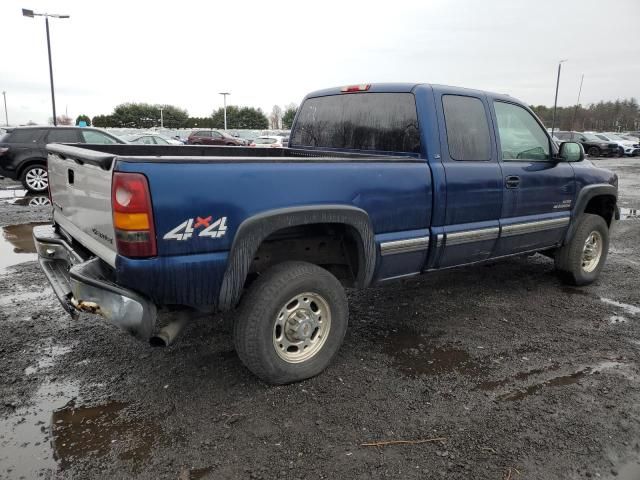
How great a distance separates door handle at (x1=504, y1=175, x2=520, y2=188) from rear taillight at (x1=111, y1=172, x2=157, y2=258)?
305 centimetres

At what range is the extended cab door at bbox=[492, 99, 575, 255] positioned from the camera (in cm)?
435

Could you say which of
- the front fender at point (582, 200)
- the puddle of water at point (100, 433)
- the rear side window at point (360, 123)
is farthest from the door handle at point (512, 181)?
the puddle of water at point (100, 433)

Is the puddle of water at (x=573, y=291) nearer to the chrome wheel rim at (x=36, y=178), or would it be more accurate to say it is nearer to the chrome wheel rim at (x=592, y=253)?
the chrome wheel rim at (x=592, y=253)

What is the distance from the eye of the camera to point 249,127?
3108 inches

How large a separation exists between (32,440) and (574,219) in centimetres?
506

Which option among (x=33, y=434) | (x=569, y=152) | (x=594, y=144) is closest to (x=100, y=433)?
(x=33, y=434)

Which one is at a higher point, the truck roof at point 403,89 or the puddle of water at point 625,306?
the truck roof at point 403,89

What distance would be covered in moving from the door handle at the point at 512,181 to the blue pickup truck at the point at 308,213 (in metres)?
0.02

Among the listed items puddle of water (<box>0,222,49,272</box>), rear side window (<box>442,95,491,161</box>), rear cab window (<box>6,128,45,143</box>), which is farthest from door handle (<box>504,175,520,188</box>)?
rear cab window (<box>6,128,45,143</box>)

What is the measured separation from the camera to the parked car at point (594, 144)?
30.8 meters

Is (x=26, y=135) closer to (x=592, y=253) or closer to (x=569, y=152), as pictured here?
(x=569, y=152)

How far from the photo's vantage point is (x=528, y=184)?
176 inches

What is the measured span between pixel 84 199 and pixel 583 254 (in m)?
5.02

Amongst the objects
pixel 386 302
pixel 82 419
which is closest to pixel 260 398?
pixel 82 419
